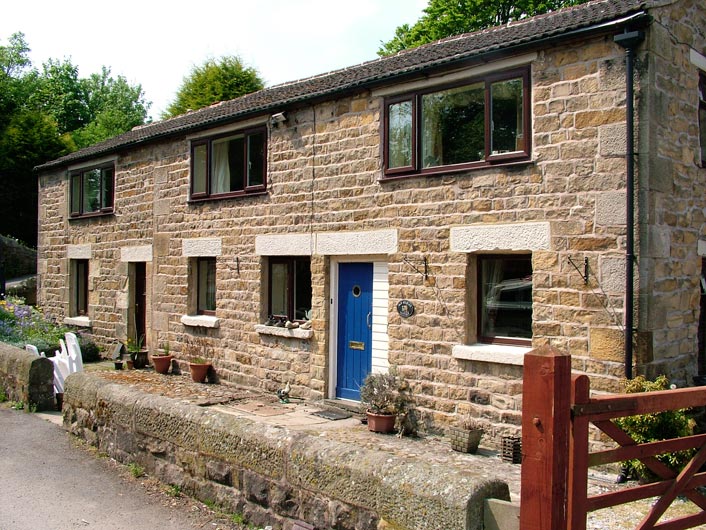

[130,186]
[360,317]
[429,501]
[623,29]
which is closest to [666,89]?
[623,29]

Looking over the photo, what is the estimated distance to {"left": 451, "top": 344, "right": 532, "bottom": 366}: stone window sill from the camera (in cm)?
766

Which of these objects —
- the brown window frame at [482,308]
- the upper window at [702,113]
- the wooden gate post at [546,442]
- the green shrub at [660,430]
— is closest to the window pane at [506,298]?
the brown window frame at [482,308]

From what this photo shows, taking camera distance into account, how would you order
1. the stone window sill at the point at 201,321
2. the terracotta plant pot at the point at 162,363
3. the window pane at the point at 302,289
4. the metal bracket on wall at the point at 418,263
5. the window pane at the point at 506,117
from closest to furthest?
1. the window pane at the point at 506,117
2. the metal bracket on wall at the point at 418,263
3. the window pane at the point at 302,289
4. the stone window sill at the point at 201,321
5. the terracotta plant pot at the point at 162,363

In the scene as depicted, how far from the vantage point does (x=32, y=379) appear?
9438 millimetres

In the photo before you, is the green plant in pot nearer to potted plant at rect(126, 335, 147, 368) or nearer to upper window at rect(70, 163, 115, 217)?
potted plant at rect(126, 335, 147, 368)

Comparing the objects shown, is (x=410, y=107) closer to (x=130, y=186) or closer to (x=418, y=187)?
(x=418, y=187)

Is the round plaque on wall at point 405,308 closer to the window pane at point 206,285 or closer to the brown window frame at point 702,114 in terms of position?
the brown window frame at point 702,114

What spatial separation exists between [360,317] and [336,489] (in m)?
5.51

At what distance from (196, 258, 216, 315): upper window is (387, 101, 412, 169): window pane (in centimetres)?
507

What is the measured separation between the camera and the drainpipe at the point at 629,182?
6795 mm

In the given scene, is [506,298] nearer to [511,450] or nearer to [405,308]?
[405,308]

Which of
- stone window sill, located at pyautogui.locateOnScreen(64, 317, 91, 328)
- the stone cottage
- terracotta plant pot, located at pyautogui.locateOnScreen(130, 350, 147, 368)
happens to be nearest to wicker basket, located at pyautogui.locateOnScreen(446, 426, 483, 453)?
the stone cottage

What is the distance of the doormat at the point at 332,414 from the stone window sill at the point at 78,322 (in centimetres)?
913

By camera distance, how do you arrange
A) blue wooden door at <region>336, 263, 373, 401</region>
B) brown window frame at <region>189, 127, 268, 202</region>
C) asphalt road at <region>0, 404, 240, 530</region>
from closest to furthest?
asphalt road at <region>0, 404, 240, 530</region>
blue wooden door at <region>336, 263, 373, 401</region>
brown window frame at <region>189, 127, 268, 202</region>
